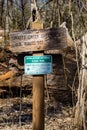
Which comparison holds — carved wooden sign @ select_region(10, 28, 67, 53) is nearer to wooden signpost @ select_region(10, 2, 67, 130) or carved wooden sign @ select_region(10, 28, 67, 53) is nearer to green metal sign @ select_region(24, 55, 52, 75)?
wooden signpost @ select_region(10, 2, 67, 130)

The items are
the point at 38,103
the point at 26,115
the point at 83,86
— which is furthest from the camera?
the point at 26,115

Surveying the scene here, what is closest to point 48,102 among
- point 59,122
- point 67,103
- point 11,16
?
point 67,103

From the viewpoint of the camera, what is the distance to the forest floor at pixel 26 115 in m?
6.67

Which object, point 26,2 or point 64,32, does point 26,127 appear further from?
point 26,2

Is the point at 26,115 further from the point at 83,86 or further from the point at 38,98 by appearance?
the point at 38,98

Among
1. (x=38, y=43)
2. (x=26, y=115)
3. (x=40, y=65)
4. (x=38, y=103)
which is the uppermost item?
(x=38, y=43)

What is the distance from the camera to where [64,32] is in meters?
4.63

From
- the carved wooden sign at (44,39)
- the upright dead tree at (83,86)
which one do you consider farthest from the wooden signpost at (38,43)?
the upright dead tree at (83,86)

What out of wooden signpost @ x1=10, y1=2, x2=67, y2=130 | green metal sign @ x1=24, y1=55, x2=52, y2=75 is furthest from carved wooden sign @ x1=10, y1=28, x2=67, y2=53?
green metal sign @ x1=24, y1=55, x2=52, y2=75


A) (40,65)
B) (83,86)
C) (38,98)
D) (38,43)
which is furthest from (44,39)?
(83,86)

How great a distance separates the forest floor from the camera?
6672 mm

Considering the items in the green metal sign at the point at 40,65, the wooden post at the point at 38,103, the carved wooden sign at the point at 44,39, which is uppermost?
the carved wooden sign at the point at 44,39

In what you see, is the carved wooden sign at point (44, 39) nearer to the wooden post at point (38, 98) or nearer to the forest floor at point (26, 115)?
the wooden post at point (38, 98)

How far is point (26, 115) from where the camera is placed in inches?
292
